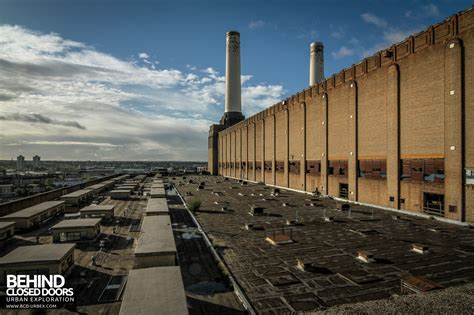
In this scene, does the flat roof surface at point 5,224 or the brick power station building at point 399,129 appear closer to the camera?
the flat roof surface at point 5,224

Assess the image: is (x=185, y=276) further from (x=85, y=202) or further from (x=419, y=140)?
(x=85, y=202)

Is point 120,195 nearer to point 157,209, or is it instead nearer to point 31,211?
point 31,211

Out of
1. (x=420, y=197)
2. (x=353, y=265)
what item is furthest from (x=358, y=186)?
(x=353, y=265)

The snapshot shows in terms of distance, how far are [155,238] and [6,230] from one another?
16.7 metres

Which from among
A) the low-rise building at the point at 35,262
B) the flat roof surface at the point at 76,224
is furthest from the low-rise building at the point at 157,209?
the low-rise building at the point at 35,262

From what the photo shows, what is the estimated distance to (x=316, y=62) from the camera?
92.6 metres

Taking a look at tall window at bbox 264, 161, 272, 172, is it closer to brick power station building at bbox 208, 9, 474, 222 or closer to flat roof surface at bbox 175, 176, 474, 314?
brick power station building at bbox 208, 9, 474, 222

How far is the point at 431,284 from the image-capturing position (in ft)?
44.6

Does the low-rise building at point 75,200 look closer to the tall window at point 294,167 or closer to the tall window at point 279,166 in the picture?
the tall window at point 294,167

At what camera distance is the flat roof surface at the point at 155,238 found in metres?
17.6

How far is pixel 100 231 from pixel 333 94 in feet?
128

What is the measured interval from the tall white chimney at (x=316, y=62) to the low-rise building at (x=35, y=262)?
86830mm

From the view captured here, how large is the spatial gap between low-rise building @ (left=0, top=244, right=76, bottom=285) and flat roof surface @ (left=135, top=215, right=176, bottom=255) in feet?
14.0

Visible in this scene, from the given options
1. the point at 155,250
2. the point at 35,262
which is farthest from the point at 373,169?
the point at 35,262
